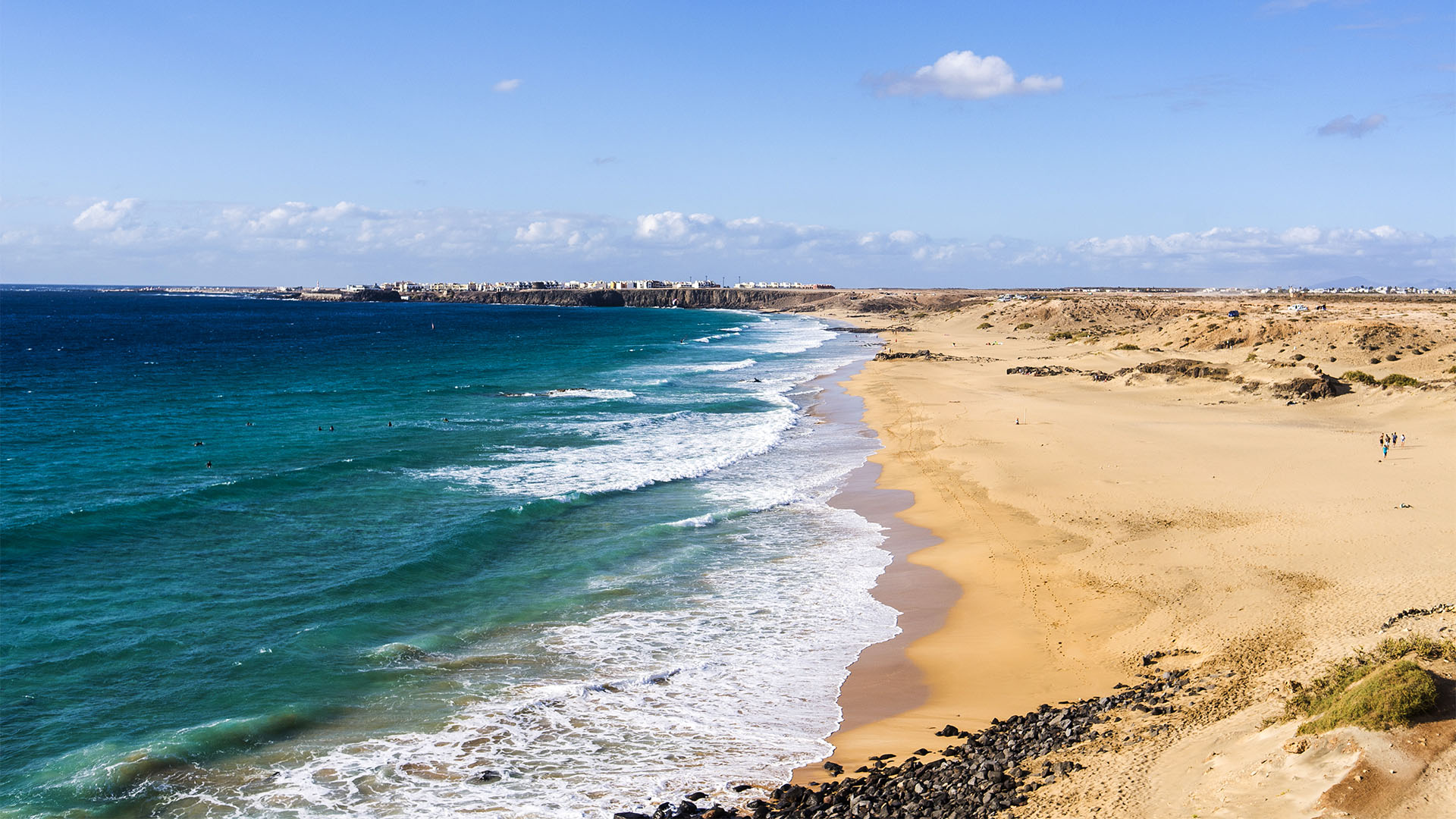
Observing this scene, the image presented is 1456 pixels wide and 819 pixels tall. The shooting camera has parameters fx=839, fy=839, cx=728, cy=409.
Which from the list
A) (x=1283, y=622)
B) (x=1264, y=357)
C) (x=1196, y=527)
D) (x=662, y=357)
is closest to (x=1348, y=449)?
(x=1196, y=527)

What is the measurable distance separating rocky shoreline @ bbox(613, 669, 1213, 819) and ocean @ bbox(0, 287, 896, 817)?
2.51 ft

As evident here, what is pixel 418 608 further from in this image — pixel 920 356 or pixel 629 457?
pixel 920 356

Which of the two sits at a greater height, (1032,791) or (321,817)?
(1032,791)

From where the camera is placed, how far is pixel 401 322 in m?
144

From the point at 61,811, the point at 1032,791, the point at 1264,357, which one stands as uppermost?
the point at 1264,357

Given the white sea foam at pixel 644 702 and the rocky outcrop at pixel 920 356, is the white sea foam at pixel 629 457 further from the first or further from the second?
the rocky outcrop at pixel 920 356

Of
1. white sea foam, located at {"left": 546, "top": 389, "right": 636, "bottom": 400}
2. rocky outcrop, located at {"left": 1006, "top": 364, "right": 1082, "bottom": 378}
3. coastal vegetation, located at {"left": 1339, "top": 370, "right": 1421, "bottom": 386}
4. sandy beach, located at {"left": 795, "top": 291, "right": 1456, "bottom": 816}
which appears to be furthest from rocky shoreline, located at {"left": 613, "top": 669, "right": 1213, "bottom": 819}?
rocky outcrop, located at {"left": 1006, "top": 364, "right": 1082, "bottom": 378}

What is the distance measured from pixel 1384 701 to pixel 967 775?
Result: 4448mm

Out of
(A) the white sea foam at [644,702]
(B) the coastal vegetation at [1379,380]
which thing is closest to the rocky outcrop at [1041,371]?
(B) the coastal vegetation at [1379,380]

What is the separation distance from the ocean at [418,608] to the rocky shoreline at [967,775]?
766mm

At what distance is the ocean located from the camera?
39.0 ft

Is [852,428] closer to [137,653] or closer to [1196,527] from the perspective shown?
[1196,527]

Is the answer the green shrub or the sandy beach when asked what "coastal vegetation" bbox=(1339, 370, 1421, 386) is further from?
the green shrub

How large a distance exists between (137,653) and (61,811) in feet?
16.4
